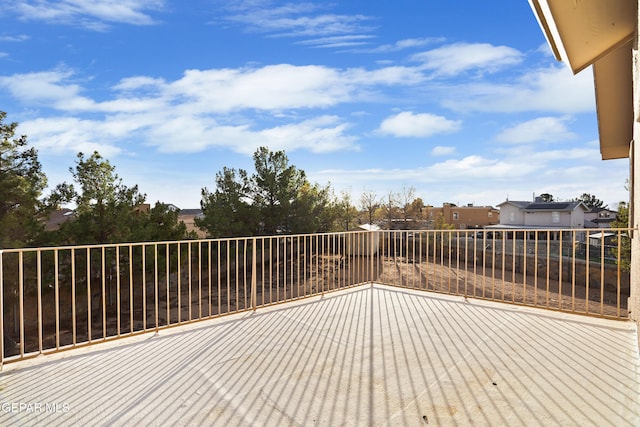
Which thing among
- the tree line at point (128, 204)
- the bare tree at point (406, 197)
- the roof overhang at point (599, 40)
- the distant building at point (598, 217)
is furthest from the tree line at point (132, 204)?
the distant building at point (598, 217)

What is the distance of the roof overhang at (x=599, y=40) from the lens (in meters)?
2.49

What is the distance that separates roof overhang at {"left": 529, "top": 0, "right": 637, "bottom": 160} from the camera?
8.17ft

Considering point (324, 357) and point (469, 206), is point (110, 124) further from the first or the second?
point (469, 206)

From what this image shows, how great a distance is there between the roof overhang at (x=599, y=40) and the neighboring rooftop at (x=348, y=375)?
236 centimetres

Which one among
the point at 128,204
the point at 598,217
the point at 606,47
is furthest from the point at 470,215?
the point at 606,47

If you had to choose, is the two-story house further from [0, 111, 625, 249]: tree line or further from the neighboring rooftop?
the neighboring rooftop

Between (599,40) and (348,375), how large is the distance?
11.2 ft

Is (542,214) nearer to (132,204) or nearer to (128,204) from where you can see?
(132,204)

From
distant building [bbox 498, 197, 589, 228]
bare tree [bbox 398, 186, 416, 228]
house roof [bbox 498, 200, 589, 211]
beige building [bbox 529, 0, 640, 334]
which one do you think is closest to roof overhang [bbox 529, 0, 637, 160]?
beige building [bbox 529, 0, 640, 334]

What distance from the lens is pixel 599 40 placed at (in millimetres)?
2969

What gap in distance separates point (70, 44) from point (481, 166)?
2690cm

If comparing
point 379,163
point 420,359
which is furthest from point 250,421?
point 379,163

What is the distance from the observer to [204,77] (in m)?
11.4

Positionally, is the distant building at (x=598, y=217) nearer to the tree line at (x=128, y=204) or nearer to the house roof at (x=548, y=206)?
the house roof at (x=548, y=206)
